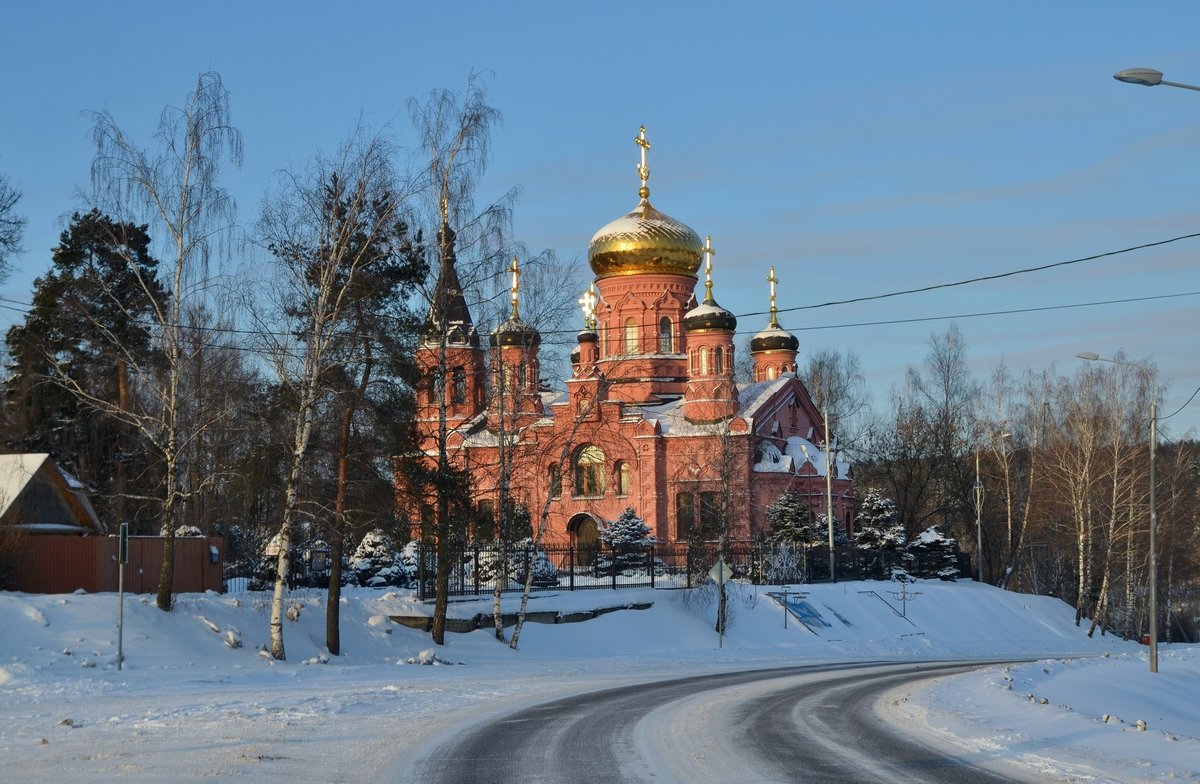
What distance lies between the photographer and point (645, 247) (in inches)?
2413

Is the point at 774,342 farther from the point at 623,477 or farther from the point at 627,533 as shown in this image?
the point at 627,533

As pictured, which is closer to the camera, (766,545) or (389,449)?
(389,449)

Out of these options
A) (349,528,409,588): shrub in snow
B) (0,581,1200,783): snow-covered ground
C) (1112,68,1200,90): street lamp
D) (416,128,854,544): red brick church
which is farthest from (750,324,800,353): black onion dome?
(1112,68,1200,90): street lamp

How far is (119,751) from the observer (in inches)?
500

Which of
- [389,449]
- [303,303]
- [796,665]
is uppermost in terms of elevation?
[303,303]

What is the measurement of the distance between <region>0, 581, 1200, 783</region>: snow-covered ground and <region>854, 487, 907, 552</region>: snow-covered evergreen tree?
1015cm

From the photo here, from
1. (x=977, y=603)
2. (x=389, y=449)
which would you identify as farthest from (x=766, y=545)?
(x=389, y=449)

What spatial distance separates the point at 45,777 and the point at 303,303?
1499 cm

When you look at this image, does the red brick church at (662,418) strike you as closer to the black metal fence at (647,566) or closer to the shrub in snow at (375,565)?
the black metal fence at (647,566)

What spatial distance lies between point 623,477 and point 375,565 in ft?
59.4

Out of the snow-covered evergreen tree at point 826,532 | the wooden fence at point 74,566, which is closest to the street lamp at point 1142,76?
the wooden fence at point 74,566

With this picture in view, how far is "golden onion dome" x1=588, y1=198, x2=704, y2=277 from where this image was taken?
201 ft

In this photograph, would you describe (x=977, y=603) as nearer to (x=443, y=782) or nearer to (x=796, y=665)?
(x=796, y=665)

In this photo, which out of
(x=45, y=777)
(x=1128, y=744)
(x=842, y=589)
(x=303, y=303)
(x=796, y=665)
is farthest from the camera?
(x=842, y=589)
